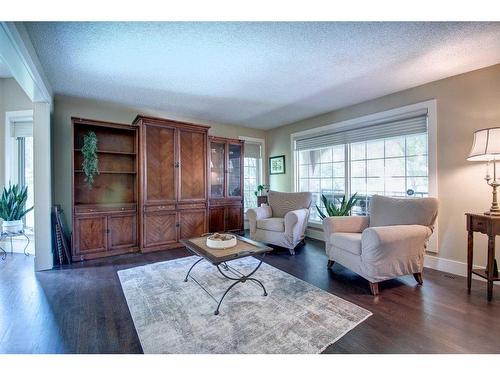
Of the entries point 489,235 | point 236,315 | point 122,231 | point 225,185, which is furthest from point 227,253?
point 225,185

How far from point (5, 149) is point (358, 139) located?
17.7ft

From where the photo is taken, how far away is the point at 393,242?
221 centimetres

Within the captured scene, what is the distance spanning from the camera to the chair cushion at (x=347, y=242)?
7.90 feet

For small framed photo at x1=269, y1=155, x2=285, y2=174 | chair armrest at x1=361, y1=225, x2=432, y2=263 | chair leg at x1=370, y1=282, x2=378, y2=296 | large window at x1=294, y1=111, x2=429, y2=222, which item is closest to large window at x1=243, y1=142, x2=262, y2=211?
small framed photo at x1=269, y1=155, x2=285, y2=174

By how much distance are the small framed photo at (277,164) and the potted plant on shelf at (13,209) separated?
4271 mm

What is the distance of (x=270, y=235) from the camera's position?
3.67m

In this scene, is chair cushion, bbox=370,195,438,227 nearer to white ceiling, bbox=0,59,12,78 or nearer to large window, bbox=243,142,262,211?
large window, bbox=243,142,262,211

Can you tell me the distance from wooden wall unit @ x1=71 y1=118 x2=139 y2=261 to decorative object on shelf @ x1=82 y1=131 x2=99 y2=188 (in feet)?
0.48

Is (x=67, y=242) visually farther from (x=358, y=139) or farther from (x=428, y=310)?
(x=358, y=139)

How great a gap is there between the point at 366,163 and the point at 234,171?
2.34 metres

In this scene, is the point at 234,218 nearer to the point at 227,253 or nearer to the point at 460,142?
the point at 227,253

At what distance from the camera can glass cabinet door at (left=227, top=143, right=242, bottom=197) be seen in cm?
457

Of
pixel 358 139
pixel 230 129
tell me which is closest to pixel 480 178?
pixel 358 139

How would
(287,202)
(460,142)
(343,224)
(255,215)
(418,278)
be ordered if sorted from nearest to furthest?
(418,278)
(460,142)
(343,224)
(255,215)
(287,202)
